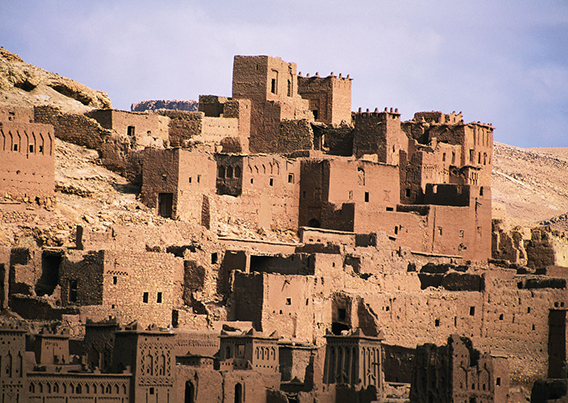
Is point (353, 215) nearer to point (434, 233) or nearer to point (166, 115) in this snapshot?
point (434, 233)

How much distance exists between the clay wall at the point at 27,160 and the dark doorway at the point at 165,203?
548 cm

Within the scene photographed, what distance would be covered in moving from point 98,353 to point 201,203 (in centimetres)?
1670

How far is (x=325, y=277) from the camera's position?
57.3 m

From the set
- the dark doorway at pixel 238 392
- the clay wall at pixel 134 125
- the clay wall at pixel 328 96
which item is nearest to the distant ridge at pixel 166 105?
the clay wall at pixel 328 96

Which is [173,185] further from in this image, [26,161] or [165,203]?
[26,161]

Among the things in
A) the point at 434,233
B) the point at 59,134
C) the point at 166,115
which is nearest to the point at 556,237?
the point at 434,233

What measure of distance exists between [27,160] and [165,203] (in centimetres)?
690

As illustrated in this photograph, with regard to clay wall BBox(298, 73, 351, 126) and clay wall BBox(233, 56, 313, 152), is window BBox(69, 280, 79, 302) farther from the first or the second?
clay wall BBox(298, 73, 351, 126)

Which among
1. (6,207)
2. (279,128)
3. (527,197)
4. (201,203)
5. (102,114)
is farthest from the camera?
(527,197)

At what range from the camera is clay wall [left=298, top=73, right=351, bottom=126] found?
250 ft

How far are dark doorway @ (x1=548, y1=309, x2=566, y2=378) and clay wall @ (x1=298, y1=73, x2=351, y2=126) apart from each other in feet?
60.6

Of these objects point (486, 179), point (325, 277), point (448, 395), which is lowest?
point (448, 395)

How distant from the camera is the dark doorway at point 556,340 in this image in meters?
61.2

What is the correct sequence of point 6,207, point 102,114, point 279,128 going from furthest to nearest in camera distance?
point 279,128
point 102,114
point 6,207
